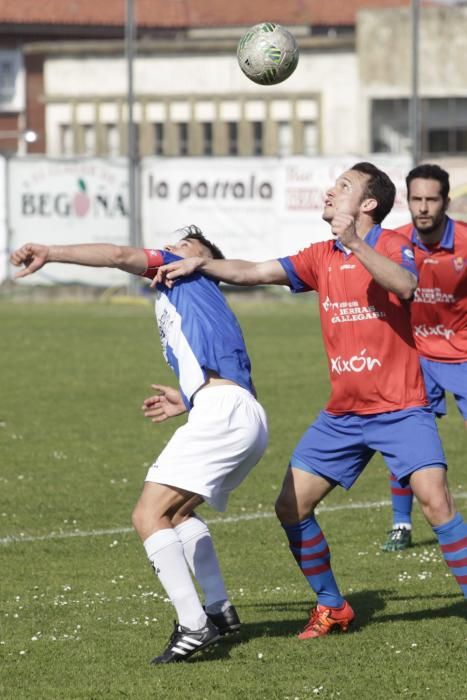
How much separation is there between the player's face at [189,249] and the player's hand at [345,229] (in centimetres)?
80

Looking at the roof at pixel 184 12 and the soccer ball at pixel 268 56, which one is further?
the roof at pixel 184 12

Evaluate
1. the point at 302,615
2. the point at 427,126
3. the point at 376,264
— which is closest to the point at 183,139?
the point at 427,126

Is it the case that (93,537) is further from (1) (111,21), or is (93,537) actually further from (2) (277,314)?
(1) (111,21)

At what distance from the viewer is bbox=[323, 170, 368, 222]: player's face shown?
7273mm

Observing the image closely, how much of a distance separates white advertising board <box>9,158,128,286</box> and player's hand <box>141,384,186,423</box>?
Answer: 22844mm

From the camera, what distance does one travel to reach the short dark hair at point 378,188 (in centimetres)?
734

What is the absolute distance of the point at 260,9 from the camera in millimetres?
63312

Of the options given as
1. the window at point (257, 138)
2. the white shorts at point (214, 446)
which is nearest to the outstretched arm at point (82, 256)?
the white shorts at point (214, 446)

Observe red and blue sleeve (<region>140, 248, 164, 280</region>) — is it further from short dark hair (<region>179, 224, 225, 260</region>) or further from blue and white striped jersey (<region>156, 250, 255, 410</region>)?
short dark hair (<region>179, 224, 225, 260</region>)

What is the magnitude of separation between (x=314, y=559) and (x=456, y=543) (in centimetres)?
71

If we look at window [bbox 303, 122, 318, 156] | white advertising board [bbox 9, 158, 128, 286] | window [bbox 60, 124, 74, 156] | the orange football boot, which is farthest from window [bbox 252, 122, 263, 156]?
the orange football boot

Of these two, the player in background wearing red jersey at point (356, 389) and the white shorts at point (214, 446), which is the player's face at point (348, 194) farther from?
the white shorts at point (214, 446)

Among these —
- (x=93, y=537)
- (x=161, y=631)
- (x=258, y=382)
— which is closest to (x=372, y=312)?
(x=161, y=631)

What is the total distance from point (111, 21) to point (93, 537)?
5382 cm
